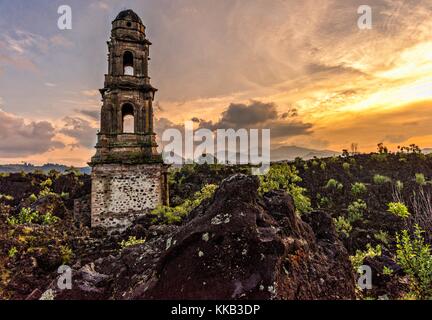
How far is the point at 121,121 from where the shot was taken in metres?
19.7

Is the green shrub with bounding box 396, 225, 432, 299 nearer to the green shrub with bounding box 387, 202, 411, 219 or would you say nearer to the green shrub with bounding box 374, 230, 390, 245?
the green shrub with bounding box 387, 202, 411, 219

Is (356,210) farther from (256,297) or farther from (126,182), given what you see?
(256,297)

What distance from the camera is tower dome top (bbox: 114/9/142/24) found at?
792 inches

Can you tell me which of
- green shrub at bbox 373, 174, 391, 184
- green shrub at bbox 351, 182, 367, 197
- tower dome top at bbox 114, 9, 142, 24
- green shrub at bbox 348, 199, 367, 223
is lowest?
green shrub at bbox 348, 199, 367, 223

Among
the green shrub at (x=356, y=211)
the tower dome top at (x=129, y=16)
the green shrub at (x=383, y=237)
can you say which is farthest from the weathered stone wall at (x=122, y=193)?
the green shrub at (x=383, y=237)

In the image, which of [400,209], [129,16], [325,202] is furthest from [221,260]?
[129,16]

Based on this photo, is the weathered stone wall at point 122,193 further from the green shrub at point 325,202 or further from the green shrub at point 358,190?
the green shrub at point 358,190

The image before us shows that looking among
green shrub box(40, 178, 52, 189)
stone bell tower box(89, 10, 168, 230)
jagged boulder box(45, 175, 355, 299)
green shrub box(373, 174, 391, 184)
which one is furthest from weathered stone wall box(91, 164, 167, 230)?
green shrub box(373, 174, 391, 184)

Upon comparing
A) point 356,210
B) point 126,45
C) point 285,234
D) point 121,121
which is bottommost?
point 356,210

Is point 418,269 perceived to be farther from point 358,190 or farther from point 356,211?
point 358,190

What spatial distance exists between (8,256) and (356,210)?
18.2 meters

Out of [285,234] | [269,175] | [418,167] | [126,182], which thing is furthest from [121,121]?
[418,167]

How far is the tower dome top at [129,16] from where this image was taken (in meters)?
20.1

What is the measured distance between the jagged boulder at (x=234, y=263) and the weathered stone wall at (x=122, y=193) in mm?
13769
